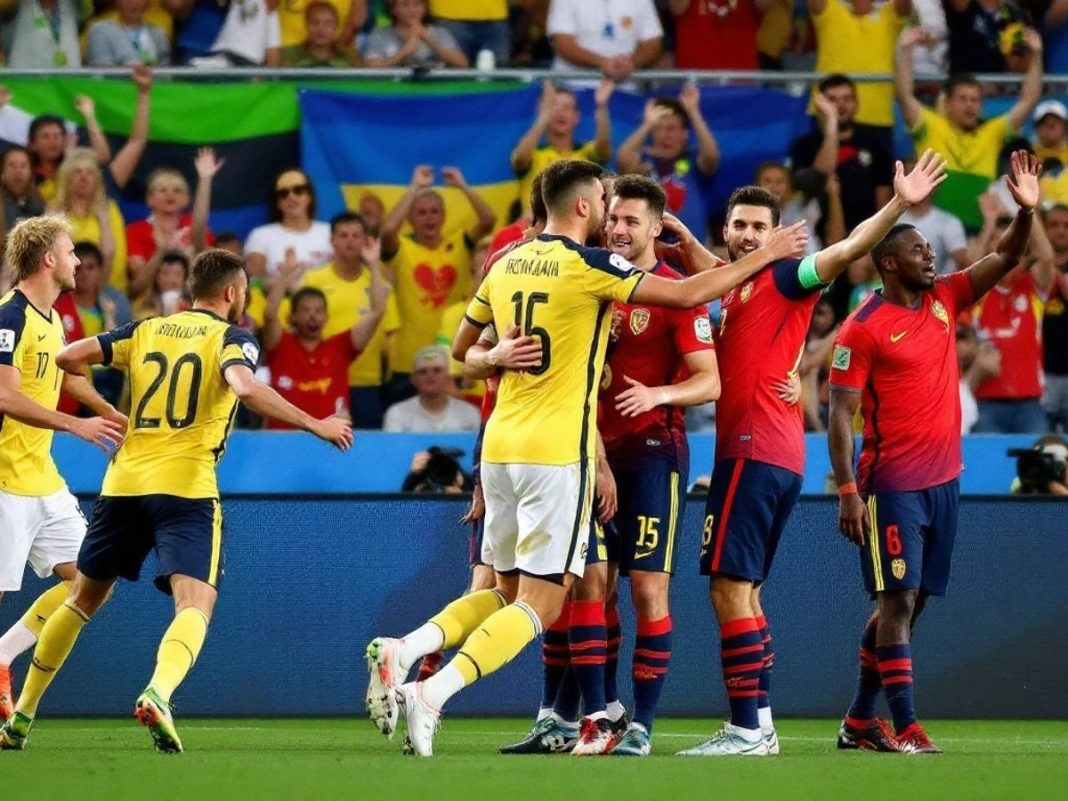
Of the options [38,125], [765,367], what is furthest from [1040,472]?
[38,125]

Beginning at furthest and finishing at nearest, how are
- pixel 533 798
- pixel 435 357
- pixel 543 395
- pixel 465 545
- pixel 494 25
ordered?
pixel 494 25 < pixel 435 357 < pixel 465 545 < pixel 543 395 < pixel 533 798

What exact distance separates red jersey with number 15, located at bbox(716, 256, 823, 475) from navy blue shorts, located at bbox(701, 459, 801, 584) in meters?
0.06

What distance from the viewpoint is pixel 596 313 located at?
801 cm

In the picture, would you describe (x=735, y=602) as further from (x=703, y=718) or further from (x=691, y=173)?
(x=691, y=173)

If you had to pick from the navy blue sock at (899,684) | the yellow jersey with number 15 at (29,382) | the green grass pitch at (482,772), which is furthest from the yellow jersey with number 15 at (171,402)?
the navy blue sock at (899,684)

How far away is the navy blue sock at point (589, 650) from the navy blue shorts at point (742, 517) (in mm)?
517

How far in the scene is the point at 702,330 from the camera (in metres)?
8.34

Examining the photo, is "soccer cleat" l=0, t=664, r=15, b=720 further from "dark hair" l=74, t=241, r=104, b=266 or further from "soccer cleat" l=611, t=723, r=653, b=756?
"dark hair" l=74, t=241, r=104, b=266

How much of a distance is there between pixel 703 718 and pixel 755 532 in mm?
3265

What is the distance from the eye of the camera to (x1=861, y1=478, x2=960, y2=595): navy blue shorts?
8.61 m

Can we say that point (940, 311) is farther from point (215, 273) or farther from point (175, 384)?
point (175, 384)

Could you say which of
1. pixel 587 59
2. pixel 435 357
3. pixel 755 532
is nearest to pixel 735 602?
pixel 755 532

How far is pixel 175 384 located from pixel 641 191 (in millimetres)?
2179

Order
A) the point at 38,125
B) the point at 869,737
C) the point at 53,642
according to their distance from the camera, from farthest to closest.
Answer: the point at 38,125 → the point at 869,737 → the point at 53,642
